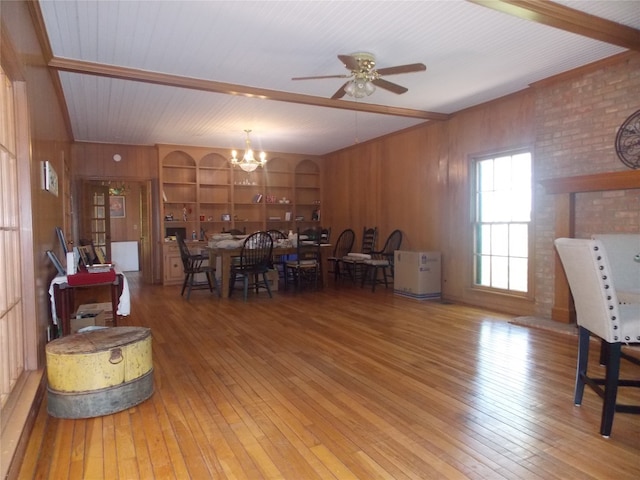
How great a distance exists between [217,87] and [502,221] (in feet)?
12.8

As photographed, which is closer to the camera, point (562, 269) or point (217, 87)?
point (562, 269)

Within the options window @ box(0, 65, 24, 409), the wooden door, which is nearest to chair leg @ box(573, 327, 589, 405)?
window @ box(0, 65, 24, 409)

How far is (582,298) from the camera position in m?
2.50

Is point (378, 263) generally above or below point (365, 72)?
below

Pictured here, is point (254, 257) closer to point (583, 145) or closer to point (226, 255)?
point (226, 255)

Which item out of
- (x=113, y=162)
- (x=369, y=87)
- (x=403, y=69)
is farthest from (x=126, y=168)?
(x=403, y=69)

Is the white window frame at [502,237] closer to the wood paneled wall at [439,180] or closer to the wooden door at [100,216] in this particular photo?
the wood paneled wall at [439,180]

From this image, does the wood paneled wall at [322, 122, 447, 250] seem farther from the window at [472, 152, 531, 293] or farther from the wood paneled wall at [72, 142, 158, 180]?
the wood paneled wall at [72, 142, 158, 180]

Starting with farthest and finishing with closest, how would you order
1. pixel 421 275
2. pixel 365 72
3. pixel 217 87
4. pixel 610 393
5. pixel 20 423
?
1. pixel 421 275
2. pixel 217 87
3. pixel 365 72
4. pixel 610 393
5. pixel 20 423

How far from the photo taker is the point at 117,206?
35.4 feet

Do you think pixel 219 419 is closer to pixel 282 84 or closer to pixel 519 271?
pixel 282 84

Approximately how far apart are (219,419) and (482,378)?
6.10 ft

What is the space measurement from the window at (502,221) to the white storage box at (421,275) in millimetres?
615

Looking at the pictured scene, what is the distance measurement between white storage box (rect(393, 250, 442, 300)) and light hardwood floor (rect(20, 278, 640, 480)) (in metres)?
1.88
